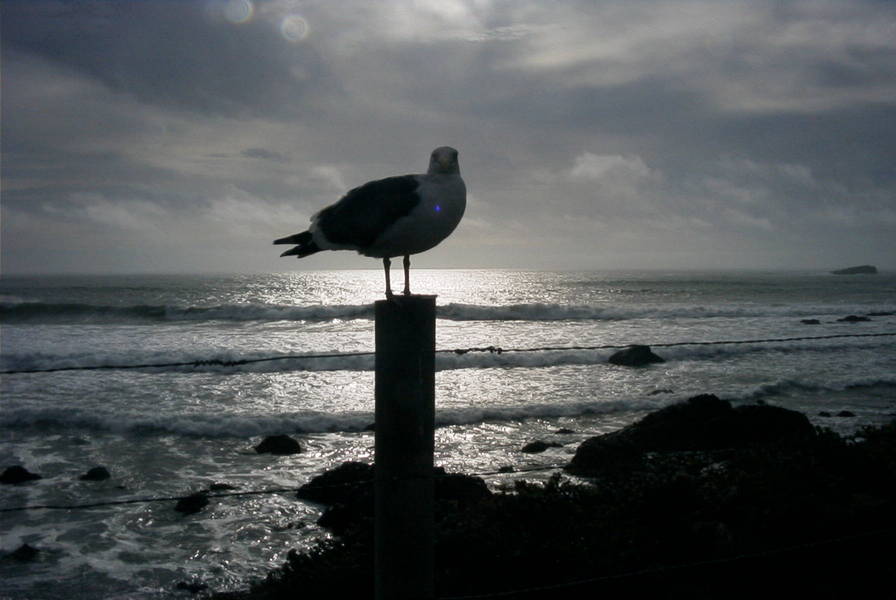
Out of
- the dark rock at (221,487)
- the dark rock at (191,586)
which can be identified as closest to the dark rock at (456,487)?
the dark rock at (191,586)

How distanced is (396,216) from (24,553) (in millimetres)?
6040

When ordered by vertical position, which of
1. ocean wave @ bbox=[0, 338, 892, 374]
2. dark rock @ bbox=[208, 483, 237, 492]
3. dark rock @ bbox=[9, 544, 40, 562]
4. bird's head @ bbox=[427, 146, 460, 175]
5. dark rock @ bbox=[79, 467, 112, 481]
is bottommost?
dark rock @ bbox=[9, 544, 40, 562]

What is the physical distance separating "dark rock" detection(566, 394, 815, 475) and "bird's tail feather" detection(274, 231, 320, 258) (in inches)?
237

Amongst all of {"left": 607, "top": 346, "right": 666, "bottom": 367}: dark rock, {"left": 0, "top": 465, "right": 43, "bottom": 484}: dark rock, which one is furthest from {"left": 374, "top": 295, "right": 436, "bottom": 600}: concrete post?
{"left": 607, "top": 346, "right": 666, "bottom": 367}: dark rock

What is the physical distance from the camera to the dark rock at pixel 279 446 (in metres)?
11.5

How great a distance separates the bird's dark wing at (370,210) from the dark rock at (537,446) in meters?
7.72

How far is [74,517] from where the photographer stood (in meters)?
8.60

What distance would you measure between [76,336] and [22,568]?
24306mm

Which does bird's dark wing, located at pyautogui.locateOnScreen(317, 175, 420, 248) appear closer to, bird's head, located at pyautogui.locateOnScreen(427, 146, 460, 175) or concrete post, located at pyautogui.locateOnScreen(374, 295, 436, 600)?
bird's head, located at pyautogui.locateOnScreen(427, 146, 460, 175)

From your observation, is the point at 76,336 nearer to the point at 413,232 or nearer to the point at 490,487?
the point at 490,487

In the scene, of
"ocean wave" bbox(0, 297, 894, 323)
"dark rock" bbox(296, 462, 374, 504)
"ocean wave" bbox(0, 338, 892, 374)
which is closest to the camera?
"dark rock" bbox(296, 462, 374, 504)

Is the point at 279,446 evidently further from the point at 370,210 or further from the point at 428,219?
the point at 428,219

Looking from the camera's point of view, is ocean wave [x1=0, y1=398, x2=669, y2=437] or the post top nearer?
the post top

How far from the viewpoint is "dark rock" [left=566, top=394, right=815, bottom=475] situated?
963cm
